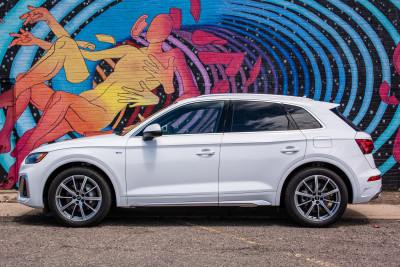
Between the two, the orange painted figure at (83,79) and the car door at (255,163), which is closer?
the car door at (255,163)

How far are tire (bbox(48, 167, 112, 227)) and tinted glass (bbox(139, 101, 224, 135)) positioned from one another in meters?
1.08

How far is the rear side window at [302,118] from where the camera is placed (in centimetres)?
632

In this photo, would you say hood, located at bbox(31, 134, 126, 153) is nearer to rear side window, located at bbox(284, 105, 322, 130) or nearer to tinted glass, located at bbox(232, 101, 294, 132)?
tinted glass, located at bbox(232, 101, 294, 132)

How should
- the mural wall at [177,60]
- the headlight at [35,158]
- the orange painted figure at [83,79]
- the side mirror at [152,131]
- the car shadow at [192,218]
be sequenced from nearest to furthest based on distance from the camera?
the side mirror at [152,131], the headlight at [35,158], the car shadow at [192,218], the mural wall at [177,60], the orange painted figure at [83,79]

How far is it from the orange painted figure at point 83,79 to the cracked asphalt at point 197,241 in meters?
3.22

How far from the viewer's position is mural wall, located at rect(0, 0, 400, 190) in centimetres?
983

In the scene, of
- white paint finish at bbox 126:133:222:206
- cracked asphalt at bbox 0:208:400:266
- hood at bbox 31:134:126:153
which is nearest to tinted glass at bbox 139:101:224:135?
white paint finish at bbox 126:133:222:206

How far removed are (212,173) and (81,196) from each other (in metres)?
1.72

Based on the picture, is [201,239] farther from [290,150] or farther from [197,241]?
[290,150]

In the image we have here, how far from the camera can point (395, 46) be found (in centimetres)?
981

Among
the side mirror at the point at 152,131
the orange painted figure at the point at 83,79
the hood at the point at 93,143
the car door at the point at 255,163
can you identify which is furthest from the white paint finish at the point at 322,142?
the orange painted figure at the point at 83,79

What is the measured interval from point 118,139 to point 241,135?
1621mm

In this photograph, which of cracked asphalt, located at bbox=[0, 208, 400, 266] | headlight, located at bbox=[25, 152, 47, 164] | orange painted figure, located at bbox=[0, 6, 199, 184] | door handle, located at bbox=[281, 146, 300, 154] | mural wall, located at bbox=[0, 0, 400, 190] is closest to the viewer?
cracked asphalt, located at bbox=[0, 208, 400, 266]

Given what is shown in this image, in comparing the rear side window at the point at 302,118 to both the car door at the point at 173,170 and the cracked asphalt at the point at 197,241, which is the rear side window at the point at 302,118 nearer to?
the car door at the point at 173,170
